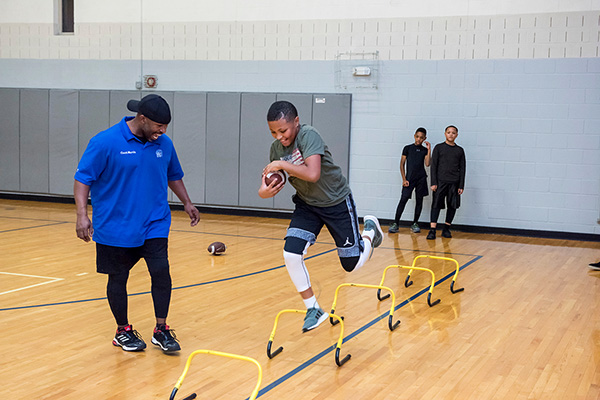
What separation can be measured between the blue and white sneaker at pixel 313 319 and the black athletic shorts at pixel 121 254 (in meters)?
1.03

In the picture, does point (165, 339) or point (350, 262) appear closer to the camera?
point (165, 339)

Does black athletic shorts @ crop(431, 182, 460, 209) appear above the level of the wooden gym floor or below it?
above

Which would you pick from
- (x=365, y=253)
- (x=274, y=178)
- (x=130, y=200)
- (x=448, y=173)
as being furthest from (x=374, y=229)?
(x=448, y=173)

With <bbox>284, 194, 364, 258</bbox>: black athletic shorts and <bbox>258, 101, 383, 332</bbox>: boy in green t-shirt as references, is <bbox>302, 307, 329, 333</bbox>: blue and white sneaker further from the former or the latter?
<bbox>284, 194, 364, 258</bbox>: black athletic shorts

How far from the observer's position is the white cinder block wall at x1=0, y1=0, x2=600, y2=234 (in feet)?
35.0

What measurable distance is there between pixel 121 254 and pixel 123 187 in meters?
0.44

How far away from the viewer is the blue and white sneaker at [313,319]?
4461 mm

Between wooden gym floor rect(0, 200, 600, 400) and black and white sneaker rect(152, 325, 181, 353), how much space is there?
65 mm

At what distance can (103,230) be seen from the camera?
13.8 ft

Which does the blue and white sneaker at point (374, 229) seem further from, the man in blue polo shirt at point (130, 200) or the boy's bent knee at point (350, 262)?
the man in blue polo shirt at point (130, 200)

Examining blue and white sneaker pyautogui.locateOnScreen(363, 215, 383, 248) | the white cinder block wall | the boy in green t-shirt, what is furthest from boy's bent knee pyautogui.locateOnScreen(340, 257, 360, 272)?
the white cinder block wall

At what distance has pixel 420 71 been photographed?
11398mm

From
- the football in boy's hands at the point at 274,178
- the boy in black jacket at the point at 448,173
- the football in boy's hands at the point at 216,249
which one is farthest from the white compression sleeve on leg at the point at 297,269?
the boy in black jacket at the point at 448,173

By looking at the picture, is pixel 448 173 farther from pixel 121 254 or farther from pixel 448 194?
pixel 121 254
